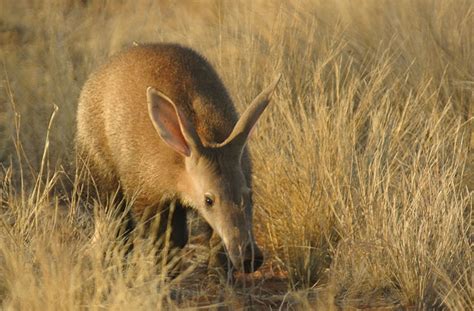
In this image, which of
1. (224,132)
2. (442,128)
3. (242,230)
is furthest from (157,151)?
(442,128)

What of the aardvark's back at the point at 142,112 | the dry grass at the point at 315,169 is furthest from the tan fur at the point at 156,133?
the dry grass at the point at 315,169

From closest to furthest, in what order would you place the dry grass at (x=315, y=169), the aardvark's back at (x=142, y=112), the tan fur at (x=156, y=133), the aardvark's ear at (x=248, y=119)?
the dry grass at (x=315, y=169)
the aardvark's ear at (x=248, y=119)
the tan fur at (x=156, y=133)
the aardvark's back at (x=142, y=112)

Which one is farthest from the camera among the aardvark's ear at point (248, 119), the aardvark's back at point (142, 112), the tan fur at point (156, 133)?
the aardvark's back at point (142, 112)

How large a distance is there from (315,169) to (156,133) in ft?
2.93

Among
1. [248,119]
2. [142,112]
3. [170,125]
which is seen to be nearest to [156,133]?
[142,112]

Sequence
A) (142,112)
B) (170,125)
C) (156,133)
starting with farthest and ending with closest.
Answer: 1. (142,112)
2. (156,133)
3. (170,125)

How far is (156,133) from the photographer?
623 centimetres

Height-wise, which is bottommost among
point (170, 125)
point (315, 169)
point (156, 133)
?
point (315, 169)

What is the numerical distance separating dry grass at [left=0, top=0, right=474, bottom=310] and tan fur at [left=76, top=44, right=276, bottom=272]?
0.32m

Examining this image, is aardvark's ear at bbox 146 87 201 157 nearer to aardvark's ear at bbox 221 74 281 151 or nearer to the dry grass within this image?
aardvark's ear at bbox 221 74 281 151

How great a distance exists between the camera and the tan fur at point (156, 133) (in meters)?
5.79

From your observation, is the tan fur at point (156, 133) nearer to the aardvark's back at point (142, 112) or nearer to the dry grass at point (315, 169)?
the aardvark's back at point (142, 112)

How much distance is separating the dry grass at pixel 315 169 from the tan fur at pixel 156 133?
12.6 inches

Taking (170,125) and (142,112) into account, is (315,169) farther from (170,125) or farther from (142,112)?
(142,112)
